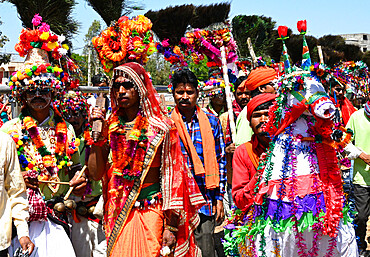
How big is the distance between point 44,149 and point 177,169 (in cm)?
147

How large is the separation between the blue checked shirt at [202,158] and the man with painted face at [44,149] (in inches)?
49.5

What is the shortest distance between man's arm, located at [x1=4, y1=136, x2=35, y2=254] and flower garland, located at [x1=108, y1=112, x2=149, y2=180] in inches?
31.4

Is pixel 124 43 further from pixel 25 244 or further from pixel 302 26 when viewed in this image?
pixel 25 244

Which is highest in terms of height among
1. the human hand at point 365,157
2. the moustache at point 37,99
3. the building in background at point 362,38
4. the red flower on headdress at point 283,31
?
the building in background at point 362,38

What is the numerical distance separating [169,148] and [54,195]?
1.50m

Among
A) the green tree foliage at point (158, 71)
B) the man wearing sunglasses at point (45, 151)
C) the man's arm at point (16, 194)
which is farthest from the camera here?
the green tree foliage at point (158, 71)

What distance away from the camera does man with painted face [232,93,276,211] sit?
3.97 m

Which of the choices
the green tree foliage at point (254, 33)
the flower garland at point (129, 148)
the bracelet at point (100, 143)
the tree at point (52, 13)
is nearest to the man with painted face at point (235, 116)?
the flower garland at point (129, 148)

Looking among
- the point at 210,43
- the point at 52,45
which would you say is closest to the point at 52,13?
the point at 210,43

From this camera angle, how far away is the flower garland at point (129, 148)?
4180 mm

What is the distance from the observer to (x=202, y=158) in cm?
543

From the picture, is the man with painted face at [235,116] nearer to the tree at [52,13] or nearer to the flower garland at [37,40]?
the flower garland at [37,40]

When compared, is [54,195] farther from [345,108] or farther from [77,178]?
[345,108]

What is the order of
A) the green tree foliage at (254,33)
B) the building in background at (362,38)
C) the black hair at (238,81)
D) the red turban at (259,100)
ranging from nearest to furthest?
the red turban at (259,100), the black hair at (238,81), the green tree foliage at (254,33), the building in background at (362,38)
